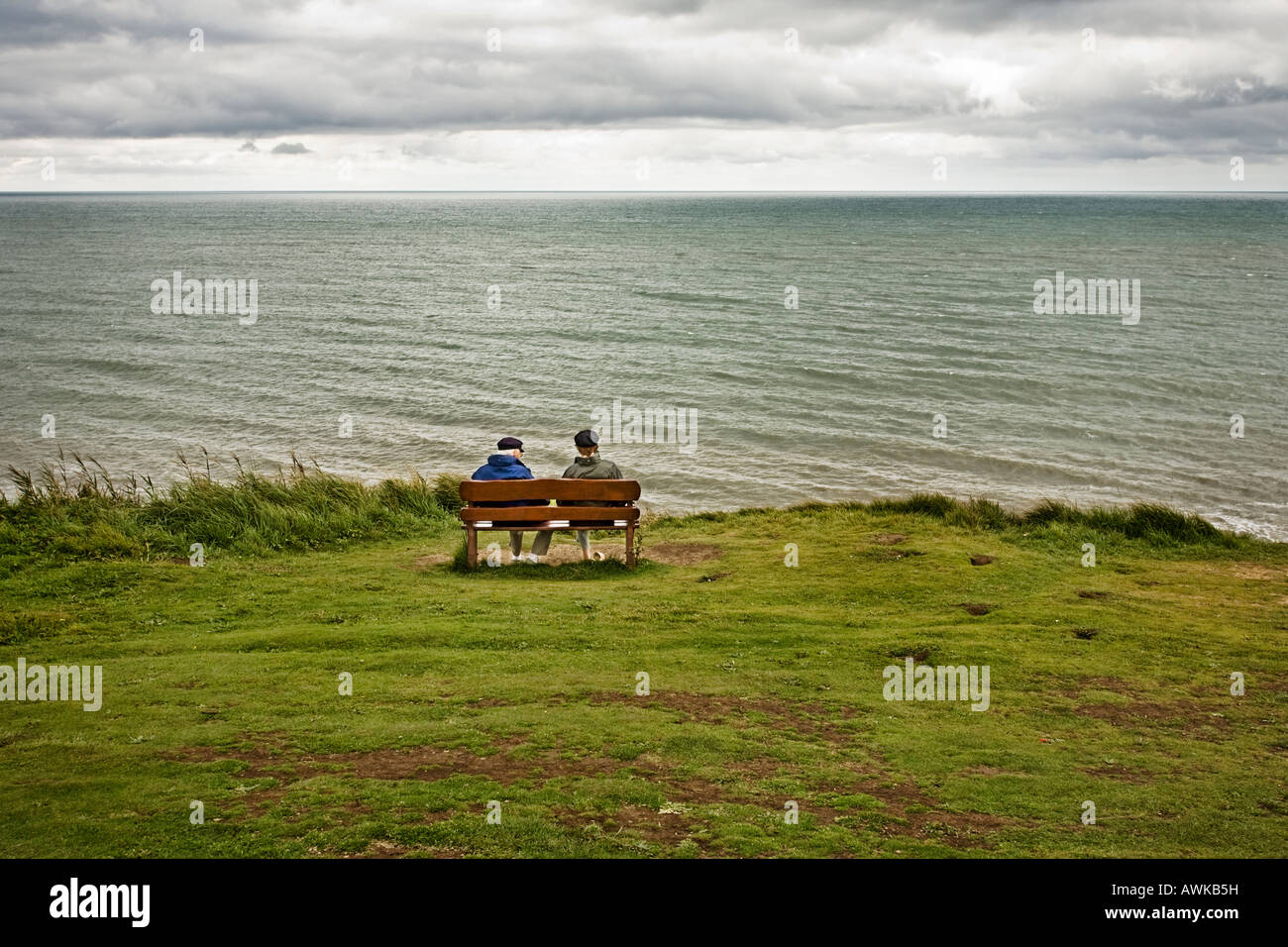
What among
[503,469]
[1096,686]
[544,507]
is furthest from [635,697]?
[503,469]

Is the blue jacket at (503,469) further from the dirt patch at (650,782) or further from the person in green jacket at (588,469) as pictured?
the dirt patch at (650,782)

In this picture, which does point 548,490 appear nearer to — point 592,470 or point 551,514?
point 551,514

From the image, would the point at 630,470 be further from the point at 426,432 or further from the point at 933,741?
the point at 933,741

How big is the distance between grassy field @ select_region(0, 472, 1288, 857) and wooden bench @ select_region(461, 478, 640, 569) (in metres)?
0.66

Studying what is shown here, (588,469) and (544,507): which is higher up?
(588,469)

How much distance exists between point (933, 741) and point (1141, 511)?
39.5 ft

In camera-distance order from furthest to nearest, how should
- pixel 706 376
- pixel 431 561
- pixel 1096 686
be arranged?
pixel 706 376, pixel 431 561, pixel 1096 686

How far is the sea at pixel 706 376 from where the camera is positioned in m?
28.3

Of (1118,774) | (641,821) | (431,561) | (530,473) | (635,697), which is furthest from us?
(431,561)

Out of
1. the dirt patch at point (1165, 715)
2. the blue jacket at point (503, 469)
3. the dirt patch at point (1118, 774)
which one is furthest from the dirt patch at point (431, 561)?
the dirt patch at point (1118, 774)

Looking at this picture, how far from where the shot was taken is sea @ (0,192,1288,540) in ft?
92.9

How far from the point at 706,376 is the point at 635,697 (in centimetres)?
3258

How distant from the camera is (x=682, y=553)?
16.4 meters
